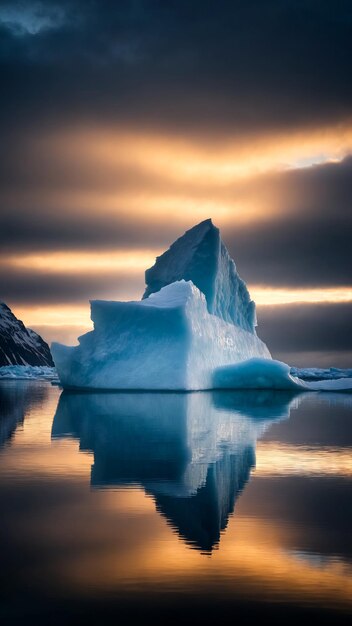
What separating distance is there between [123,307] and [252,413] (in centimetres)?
1225

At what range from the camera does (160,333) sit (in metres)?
31.4

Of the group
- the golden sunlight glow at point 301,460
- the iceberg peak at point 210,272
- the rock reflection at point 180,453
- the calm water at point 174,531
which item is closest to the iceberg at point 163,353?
the iceberg peak at point 210,272

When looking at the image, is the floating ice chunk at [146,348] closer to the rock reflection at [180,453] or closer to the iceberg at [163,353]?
the iceberg at [163,353]

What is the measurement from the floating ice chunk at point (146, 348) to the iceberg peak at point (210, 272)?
645 cm

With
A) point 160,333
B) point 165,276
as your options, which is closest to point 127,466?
point 160,333

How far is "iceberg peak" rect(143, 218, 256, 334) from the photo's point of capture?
40.1m

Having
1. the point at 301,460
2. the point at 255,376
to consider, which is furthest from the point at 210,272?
the point at 301,460

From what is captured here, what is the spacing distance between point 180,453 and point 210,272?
29.2m

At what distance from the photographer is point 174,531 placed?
6.03m

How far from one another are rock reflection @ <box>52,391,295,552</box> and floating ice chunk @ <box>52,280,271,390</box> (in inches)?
372

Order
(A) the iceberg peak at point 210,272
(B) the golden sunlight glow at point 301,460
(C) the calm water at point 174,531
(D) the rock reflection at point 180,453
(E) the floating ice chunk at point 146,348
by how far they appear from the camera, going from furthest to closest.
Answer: (A) the iceberg peak at point 210,272 → (E) the floating ice chunk at point 146,348 → (B) the golden sunlight glow at point 301,460 → (D) the rock reflection at point 180,453 → (C) the calm water at point 174,531

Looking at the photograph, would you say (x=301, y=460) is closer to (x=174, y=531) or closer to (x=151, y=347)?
(x=174, y=531)

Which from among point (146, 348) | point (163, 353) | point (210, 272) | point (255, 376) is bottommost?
point (255, 376)

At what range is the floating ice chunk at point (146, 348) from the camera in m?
30.7
